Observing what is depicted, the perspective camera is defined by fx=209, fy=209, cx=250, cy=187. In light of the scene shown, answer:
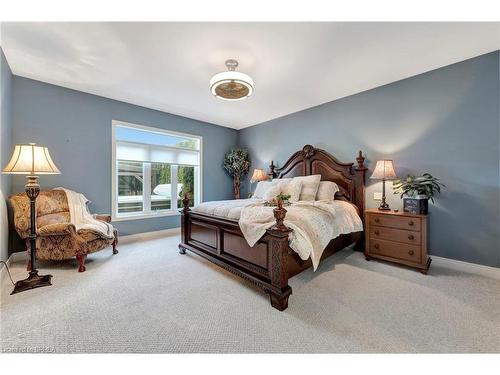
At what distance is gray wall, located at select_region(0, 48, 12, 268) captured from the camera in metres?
2.43

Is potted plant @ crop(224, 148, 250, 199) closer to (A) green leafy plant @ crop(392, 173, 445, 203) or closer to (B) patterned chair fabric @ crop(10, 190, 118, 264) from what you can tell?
(B) patterned chair fabric @ crop(10, 190, 118, 264)

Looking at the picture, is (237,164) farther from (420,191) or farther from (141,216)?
(420,191)

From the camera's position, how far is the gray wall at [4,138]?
7.96 ft

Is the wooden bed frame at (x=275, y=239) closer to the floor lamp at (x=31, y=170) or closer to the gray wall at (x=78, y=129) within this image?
the floor lamp at (x=31, y=170)

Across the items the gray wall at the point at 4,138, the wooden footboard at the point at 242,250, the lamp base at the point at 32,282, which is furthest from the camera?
the gray wall at the point at 4,138

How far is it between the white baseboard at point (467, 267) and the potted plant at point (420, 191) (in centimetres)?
71

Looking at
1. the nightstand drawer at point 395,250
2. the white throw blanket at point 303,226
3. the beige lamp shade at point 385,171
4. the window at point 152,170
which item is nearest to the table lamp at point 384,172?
the beige lamp shade at point 385,171

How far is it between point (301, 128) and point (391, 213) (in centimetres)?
236

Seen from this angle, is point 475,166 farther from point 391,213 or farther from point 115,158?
point 115,158

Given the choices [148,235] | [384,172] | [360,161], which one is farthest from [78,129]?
[384,172]

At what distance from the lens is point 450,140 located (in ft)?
8.79

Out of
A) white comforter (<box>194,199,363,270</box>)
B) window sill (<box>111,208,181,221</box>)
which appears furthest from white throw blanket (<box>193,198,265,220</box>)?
window sill (<box>111,208,181,221</box>)

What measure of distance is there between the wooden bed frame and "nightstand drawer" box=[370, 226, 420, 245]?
0.39 m
